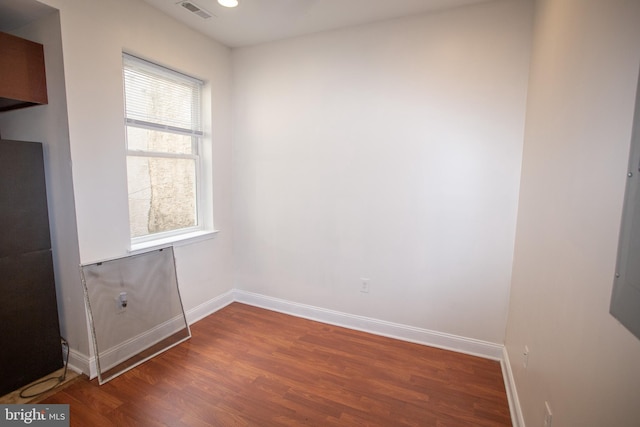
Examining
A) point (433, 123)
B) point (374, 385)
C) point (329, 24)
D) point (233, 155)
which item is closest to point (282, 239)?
point (233, 155)

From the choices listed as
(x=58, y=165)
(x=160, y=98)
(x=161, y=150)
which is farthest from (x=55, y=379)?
(x=160, y=98)

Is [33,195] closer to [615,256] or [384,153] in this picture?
[384,153]

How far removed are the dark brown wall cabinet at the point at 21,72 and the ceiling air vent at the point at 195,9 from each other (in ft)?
3.41

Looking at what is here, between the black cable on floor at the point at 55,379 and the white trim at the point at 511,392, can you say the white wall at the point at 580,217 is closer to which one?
the white trim at the point at 511,392

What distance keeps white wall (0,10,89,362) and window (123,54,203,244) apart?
456 millimetres

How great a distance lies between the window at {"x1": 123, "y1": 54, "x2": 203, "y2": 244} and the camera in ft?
8.34

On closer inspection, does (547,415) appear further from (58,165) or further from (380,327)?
(58,165)

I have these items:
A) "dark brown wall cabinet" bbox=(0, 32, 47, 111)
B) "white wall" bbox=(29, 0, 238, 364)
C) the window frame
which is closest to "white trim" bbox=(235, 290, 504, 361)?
the window frame

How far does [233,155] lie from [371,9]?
6.44 ft

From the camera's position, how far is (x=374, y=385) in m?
2.15

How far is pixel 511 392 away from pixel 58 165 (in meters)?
3.45

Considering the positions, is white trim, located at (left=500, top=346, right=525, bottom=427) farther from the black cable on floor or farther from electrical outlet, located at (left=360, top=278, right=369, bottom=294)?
the black cable on floor

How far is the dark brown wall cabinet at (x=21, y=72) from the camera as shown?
188 cm

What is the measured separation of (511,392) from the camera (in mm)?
1990
